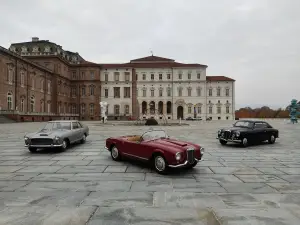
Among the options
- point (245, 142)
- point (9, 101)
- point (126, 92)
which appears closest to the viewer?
point (245, 142)

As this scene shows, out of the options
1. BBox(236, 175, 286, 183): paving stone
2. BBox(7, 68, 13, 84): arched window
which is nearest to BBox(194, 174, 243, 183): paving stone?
BBox(236, 175, 286, 183): paving stone

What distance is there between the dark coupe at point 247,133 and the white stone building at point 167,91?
50692 millimetres

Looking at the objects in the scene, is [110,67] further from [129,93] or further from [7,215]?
[7,215]

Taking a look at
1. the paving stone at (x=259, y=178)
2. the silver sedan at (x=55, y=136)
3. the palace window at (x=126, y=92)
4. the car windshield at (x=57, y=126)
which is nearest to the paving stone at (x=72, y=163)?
the silver sedan at (x=55, y=136)

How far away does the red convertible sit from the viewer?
19.3 ft

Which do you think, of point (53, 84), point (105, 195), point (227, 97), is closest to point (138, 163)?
point (105, 195)

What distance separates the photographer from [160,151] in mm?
6082

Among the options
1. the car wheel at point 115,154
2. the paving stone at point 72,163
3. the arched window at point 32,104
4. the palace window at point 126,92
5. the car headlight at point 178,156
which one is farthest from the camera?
the palace window at point 126,92

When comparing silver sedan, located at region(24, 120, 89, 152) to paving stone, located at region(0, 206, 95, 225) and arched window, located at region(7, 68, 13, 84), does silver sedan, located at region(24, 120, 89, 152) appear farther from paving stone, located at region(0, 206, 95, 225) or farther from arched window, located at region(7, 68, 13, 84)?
arched window, located at region(7, 68, 13, 84)

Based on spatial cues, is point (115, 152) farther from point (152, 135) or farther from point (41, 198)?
point (41, 198)

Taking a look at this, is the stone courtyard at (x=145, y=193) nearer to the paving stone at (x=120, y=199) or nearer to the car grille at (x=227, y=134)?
the paving stone at (x=120, y=199)

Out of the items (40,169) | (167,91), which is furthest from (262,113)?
(40,169)

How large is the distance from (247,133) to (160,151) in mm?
7116

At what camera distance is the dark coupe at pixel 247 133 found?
11.1m
